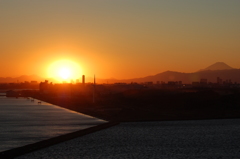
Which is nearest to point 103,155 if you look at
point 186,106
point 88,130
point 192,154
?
point 192,154

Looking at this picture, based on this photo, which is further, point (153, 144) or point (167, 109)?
point (167, 109)

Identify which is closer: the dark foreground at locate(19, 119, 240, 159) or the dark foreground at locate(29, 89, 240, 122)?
the dark foreground at locate(19, 119, 240, 159)

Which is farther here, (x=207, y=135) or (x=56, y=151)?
(x=207, y=135)

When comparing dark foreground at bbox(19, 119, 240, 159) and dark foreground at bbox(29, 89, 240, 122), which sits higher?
dark foreground at bbox(29, 89, 240, 122)

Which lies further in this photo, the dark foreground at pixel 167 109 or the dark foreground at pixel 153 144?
the dark foreground at pixel 167 109

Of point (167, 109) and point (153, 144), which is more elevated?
point (167, 109)

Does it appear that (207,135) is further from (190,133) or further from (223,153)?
(223,153)

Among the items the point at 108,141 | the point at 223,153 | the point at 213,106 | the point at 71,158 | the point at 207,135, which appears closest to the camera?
the point at 71,158

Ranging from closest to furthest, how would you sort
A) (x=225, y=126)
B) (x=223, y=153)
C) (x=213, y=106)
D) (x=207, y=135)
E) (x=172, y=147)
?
(x=223, y=153), (x=172, y=147), (x=207, y=135), (x=225, y=126), (x=213, y=106)

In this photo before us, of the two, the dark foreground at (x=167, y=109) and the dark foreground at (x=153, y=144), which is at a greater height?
the dark foreground at (x=167, y=109)

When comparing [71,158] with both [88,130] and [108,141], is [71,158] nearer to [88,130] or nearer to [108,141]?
[108,141]
